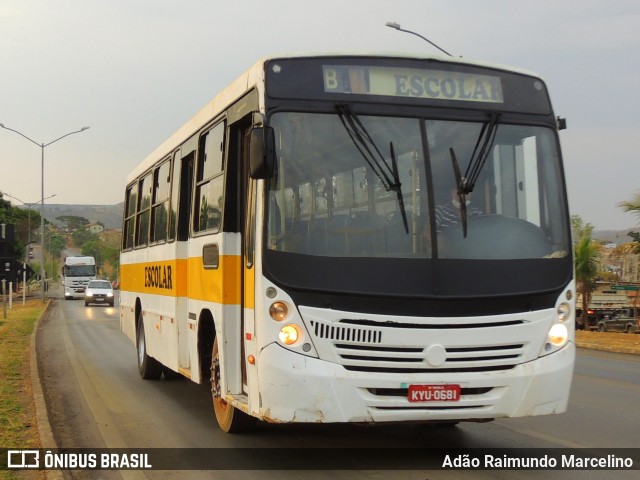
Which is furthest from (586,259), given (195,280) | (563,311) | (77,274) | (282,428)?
(77,274)

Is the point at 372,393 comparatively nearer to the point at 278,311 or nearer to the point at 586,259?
the point at 278,311

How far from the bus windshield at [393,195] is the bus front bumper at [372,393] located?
2.84 ft

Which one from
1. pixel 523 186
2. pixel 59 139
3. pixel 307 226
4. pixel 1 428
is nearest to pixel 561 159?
pixel 523 186

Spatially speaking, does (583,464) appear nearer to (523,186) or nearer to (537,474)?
(537,474)

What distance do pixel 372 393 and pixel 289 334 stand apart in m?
0.75

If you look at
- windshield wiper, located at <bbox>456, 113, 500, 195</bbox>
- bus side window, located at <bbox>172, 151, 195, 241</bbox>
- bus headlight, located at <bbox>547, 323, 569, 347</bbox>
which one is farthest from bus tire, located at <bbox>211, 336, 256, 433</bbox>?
bus headlight, located at <bbox>547, 323, 569, 347</bbox>

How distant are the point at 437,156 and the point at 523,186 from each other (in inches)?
32.7

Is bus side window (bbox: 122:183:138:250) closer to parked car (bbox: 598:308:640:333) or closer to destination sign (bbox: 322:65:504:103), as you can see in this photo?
destination sign (bbox: 322:65:504:103)

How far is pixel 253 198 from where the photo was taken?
298 inches

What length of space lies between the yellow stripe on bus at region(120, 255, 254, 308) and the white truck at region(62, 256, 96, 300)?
5199 cm

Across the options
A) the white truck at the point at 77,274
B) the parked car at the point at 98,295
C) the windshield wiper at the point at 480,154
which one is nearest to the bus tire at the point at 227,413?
the windshield wiper at the point at 480,154

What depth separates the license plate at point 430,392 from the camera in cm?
692

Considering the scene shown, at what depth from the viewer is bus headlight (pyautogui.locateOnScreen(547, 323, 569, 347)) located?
7309mm

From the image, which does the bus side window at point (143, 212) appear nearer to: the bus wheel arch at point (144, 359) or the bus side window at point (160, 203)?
the bus side window at point (160, 203)
